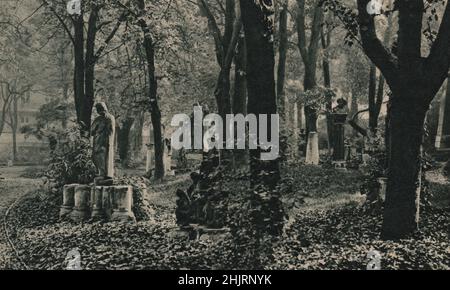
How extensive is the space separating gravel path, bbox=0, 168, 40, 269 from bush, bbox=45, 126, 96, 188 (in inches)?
69.1

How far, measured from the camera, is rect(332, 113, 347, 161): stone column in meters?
16.8

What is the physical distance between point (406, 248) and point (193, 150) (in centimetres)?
1265

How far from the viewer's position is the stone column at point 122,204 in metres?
11.2

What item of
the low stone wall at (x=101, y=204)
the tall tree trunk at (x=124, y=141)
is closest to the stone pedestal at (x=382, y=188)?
the low stone wall at (x=101, y=204)

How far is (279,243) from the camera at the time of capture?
7570mm

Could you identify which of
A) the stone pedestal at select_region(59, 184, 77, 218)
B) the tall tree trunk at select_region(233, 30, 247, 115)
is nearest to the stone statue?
the stone pedestal at select_region(59, 184, 77, 218)

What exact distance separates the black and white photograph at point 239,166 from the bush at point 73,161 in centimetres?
5

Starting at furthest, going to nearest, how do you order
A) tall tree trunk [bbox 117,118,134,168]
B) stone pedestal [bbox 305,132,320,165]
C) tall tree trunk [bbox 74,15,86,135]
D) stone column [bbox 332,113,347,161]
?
1. tall tree trunk [bbox 117,118,134,168]
2. stone pedestal [bbox 305,132,320,165]
3. stone column [bbox 332,113,347,161]
4. tall tree trunk [bbox 74,15,86,135]

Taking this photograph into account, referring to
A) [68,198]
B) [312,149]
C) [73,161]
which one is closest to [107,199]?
[68,198]

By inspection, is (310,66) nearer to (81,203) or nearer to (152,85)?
(152,85)

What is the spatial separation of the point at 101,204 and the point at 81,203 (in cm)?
52

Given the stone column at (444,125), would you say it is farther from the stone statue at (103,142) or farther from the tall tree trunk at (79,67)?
the tall tree trunk at (79,67)

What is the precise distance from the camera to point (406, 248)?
754cm

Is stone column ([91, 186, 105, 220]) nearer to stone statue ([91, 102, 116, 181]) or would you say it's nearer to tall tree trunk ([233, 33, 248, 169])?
stone statue ([91, 102, 116, 181])
